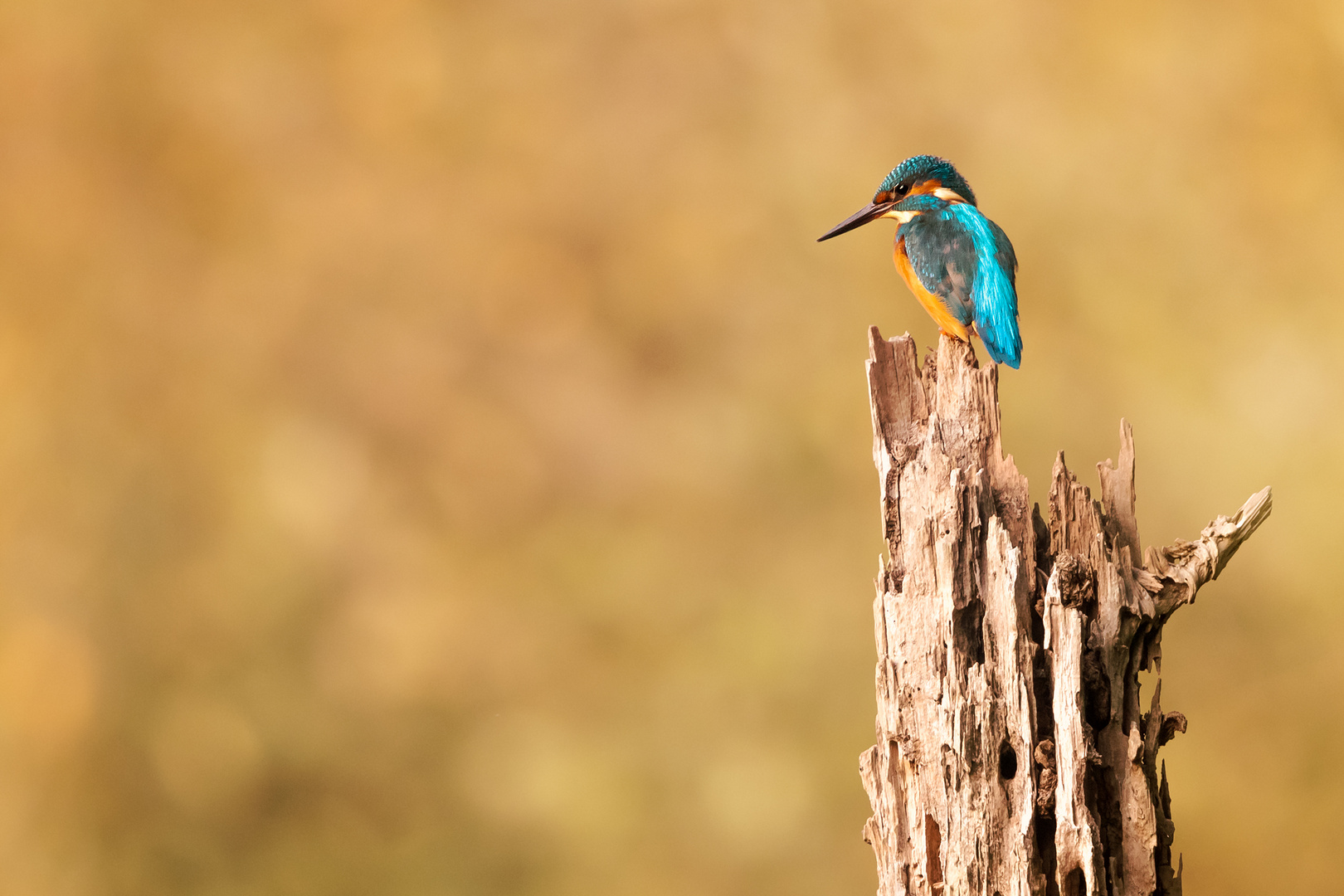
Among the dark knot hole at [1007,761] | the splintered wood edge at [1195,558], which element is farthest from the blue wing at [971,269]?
the dark knot hole at [1007,761]

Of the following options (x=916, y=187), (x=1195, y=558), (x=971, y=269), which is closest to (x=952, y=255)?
(x=971, y=269)

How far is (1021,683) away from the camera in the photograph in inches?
64.2

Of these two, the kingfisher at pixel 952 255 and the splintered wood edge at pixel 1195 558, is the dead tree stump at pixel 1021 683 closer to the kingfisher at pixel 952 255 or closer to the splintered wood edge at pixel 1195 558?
the splintered wood edge at pixel 1195 558

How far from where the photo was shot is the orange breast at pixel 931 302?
2.05 metres

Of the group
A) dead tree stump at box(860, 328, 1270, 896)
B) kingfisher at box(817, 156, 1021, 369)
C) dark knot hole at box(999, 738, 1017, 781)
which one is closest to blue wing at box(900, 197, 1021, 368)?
kingfisher at box(817, 156, 1021, 369)

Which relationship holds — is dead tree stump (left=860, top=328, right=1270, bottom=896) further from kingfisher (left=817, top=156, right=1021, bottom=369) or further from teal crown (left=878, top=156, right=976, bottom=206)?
teal crown (left=878, top=156, right=976, bottom=206)

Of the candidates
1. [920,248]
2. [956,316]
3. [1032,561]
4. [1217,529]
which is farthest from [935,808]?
[920,248]

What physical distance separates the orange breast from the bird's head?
0.27 feet

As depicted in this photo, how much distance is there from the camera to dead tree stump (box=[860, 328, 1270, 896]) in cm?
161

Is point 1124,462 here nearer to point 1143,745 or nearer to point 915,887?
point 1143,745

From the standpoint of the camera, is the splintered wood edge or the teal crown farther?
the teal crown

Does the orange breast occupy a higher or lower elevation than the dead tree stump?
higher

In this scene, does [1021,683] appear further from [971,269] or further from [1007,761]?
[971,269]

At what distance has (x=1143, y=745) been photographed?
5.35 ft
